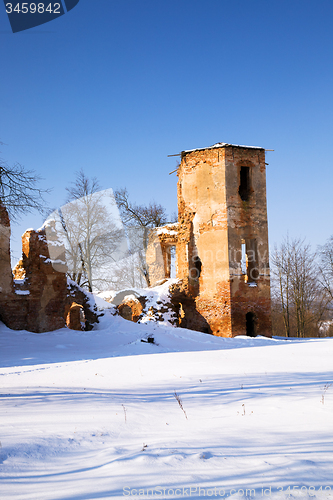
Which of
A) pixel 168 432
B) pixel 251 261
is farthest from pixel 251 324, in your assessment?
pixel 168 432

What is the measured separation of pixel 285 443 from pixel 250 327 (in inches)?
661

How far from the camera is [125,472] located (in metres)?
2.69

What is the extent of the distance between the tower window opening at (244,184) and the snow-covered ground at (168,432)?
12.8 metres

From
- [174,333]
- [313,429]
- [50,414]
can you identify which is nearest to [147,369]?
[50,414]

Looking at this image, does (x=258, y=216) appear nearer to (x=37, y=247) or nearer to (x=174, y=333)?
(x=174, y=333)

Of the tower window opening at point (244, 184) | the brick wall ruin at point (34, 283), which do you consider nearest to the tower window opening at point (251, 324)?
the tower window opening at point (244, 184)

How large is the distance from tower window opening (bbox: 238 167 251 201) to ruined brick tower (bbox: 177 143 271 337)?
5 centimetres

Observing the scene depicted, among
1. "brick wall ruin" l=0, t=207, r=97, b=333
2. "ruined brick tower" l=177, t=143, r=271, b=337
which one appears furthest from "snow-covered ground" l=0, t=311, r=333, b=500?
"ruined brick tower" l=177, t=143, r=271, b=337

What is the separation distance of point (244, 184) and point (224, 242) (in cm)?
365

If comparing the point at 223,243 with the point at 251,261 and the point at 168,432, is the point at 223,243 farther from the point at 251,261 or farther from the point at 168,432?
the point at 168,432

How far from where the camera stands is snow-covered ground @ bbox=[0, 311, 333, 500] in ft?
8.23

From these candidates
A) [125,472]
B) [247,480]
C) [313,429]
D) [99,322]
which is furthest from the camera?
[99,322]

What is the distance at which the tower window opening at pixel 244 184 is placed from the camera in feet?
65.6

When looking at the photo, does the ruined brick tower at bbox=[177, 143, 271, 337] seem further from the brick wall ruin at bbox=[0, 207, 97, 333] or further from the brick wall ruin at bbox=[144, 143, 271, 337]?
the brick wall ruin at bbox=[0, 207, 97, 333]
